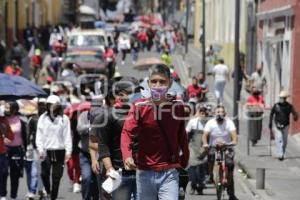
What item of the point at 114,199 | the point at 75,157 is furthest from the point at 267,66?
the point at 114,199

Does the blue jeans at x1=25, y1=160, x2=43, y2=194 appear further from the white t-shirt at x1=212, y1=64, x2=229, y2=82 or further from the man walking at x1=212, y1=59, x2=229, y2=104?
the white t-shirt at x1=212, y1=64, x2=229, y2=82

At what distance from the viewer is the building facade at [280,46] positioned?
26.0 m

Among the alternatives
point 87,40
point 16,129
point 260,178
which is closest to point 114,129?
point 16,129

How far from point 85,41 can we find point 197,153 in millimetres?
26972

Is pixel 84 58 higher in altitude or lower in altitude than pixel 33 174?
higher

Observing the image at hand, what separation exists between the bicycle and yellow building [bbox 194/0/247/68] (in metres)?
25.1

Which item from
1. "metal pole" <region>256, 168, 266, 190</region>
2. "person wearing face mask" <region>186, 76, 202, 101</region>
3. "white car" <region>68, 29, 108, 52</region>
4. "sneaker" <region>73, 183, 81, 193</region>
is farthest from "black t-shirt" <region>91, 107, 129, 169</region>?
"white car" <region>68, 29, 108, 52</region>

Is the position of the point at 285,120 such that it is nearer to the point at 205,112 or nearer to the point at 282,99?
the point at 282,99

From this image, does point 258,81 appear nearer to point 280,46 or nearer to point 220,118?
point 280,46

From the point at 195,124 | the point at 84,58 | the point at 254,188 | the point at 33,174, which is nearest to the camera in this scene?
the point at 33,174

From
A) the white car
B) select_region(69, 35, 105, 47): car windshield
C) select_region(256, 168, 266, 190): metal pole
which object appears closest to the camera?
select_region(256, 168, 266, 190): metal pole

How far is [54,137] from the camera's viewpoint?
1455 centimetres

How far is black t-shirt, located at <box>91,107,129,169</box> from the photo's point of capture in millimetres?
9891

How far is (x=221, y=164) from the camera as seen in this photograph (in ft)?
51.9
